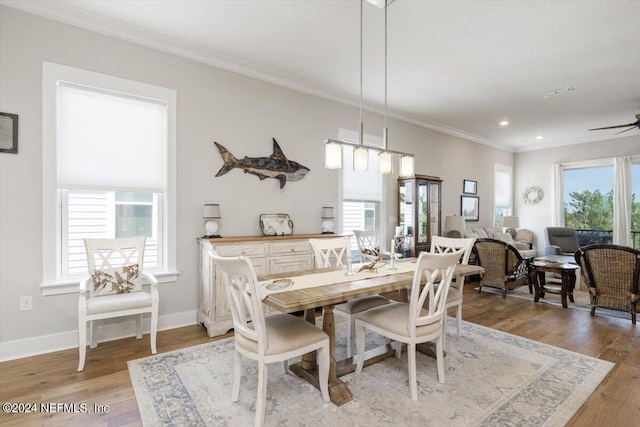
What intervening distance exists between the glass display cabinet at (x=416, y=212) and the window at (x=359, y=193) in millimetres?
475

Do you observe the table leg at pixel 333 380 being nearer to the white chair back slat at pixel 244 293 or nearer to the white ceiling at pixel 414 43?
the white chair back slat at pixel 244 293

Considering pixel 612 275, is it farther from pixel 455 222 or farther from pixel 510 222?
pixel 510 222

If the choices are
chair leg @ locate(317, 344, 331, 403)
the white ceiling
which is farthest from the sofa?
chair leg @ locate(317, 344, 331, 403)

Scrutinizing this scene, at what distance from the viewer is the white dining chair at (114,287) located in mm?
2607

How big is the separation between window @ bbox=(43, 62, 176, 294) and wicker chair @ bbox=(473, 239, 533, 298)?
435cm

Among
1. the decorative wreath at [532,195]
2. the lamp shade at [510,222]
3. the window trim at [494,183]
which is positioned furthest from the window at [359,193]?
the decorative wreath at [532,195]

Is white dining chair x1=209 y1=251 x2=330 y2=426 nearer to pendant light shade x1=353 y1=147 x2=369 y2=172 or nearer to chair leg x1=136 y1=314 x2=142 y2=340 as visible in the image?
pendant light shade x1=353 y1=147 x2=369 y2=172

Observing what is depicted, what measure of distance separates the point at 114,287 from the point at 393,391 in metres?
2.55

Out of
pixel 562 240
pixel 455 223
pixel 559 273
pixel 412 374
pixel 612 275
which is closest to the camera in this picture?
pixel 412 374

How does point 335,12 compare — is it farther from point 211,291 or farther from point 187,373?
point 187,373

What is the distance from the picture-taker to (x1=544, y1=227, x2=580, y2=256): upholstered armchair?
22.4 feet

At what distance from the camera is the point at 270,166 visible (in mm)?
4109

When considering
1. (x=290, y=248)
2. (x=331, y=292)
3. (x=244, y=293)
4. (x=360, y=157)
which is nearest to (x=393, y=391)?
(x=331, y=292)

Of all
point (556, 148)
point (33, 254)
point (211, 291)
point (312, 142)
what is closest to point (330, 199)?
point (312, 142)
